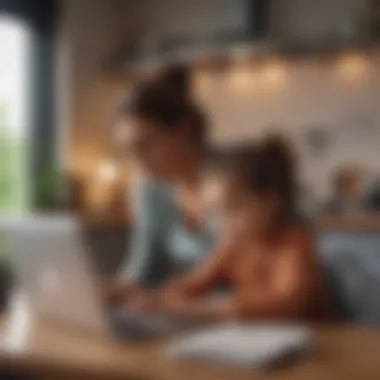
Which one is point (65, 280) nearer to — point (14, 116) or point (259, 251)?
point (259, 251)

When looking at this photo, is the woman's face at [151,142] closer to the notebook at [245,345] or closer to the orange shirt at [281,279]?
the orange shirt at [281,279]

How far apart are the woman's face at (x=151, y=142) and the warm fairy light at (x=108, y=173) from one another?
9.46ft

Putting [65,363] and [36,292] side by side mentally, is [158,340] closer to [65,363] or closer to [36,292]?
[65,363]

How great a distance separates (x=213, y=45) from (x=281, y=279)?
3.26 m

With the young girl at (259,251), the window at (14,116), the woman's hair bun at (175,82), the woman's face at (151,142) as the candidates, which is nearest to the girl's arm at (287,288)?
the young girl at (259,251)

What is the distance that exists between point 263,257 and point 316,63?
3105mm

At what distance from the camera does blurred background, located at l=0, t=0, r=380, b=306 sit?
440cm

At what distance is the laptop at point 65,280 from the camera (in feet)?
4.57

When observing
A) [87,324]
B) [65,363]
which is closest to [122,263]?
[87,324]

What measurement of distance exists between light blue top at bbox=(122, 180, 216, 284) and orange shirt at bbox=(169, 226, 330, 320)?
0.90 feet

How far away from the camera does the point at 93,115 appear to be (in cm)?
511

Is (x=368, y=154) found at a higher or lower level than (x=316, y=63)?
lower

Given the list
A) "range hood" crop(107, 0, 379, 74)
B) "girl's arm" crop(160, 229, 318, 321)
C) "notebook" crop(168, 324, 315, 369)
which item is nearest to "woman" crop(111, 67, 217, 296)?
"girl's arm" crop(160, 229, 318, 321)

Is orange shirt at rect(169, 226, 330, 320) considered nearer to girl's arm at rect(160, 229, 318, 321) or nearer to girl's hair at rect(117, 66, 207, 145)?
girl's arm at rect(160, 229, 318, 321)
